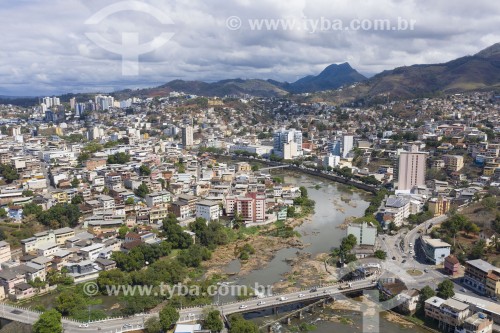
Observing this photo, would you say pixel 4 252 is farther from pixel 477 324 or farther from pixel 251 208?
pixel 477 324

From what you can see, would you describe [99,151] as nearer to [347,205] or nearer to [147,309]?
[347,205]

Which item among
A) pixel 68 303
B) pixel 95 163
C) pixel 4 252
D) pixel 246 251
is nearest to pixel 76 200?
pixel 4 252

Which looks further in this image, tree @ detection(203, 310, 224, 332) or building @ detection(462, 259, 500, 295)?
building @ detection(462, 259, 500, 295)

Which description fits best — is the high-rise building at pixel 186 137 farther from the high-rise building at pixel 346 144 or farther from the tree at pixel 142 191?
the tree at pixel 142 191

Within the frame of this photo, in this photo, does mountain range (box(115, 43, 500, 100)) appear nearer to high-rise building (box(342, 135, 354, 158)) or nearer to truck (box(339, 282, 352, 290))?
high-rise building (box(342, 135, 354, 158))

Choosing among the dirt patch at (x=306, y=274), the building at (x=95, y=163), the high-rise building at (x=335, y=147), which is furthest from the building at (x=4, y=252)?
the high-rise building at (x=335, y=147)

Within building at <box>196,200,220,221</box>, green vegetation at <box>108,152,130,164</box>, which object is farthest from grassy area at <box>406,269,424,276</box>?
green vegetation at <box>108,152,130,164</box>

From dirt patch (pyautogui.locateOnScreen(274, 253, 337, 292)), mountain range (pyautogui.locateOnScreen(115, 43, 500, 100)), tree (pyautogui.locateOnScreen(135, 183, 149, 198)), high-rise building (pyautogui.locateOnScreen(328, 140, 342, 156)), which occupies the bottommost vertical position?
dirt patch (pyautogui.locateOnScreen(274, 253, 337, 292))

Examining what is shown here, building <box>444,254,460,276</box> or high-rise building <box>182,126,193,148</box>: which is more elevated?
high-rise building <box>182,126,193,148</box>
